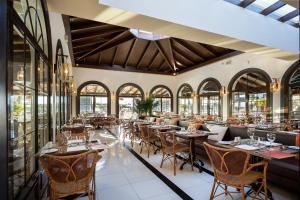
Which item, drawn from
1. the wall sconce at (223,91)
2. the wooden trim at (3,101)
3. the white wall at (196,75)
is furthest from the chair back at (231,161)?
the wall sconce at (223,91)

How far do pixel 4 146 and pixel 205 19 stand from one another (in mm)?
4746

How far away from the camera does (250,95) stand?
975cm

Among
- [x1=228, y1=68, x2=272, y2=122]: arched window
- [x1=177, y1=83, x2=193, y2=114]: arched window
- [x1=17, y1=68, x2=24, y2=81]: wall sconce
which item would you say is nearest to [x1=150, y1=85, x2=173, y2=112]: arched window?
[x1=177, y1=83, x2=193, y2=114]: arched window

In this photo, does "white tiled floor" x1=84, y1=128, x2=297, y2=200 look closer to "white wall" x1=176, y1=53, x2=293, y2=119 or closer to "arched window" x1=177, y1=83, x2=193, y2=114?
"white wall" x1=176, y1=53, x2=293, y2=119

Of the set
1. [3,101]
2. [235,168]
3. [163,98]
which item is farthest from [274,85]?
[3,101]

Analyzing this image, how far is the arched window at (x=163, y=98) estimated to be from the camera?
1477cm

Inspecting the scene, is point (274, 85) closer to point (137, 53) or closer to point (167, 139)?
point (167, 139)

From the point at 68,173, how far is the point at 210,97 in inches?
433

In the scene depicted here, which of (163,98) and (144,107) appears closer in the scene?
(144,107)

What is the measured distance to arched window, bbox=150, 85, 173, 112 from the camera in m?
14.8

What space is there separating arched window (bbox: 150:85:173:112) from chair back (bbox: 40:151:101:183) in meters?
12.4

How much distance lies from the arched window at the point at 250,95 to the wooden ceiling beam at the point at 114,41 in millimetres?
6336

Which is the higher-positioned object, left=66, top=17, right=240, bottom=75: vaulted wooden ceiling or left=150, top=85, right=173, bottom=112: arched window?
left=66, top=17, right=240, bottom=75: vaulted wooden ceiling

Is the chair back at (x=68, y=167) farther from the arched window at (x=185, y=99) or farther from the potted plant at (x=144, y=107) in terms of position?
the arched window at (x=185, y=99)
